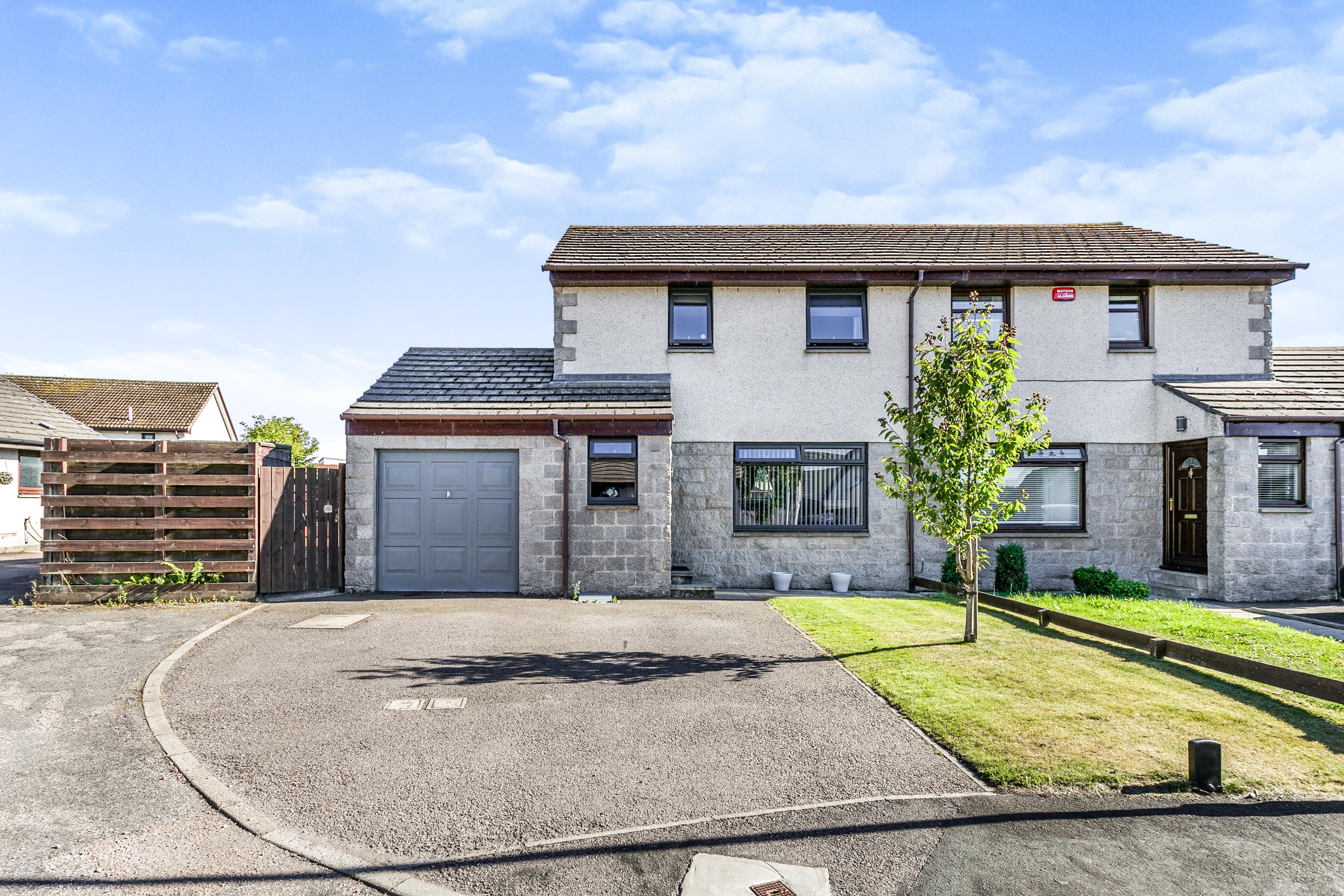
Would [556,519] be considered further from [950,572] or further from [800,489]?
[950,572]

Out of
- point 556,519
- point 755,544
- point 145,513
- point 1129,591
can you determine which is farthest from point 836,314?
point 145,513

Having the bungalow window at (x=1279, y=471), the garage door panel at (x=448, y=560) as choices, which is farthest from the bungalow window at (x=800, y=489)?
the bungalow window at (x=1279, y=471)

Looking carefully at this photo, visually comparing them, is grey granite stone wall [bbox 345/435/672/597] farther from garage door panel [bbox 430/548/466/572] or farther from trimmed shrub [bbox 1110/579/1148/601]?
trimmed shrub [bbox 1110/579/1148/601]

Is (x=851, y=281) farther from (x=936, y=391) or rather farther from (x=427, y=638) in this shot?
(x=427, y=638)

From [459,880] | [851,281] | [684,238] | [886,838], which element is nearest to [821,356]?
[851,281]

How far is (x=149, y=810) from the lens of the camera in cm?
394

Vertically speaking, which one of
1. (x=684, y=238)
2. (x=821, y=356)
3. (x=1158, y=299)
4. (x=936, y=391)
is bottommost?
(x=936, y=391)

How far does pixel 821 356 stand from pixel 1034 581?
19.0 feet

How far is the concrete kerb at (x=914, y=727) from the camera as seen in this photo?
436cm

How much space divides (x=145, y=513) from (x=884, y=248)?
13779mm

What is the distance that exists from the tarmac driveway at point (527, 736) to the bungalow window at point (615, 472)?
3.96 m

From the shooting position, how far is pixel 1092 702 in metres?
5.88

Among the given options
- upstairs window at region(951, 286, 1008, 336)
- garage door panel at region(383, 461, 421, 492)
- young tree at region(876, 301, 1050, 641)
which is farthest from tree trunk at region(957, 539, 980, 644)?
garage door panel at region(383, 461, 421, 492)

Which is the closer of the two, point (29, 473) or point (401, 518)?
point (401, 518)
